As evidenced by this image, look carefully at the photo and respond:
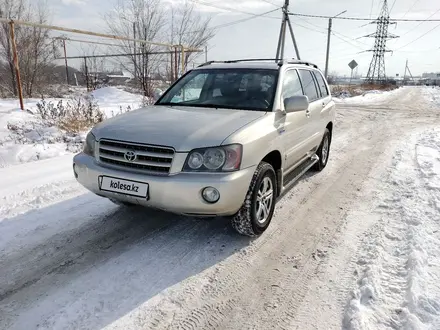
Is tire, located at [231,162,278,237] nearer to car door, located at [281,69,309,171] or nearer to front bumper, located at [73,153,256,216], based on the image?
front bumper, located at [73,153,256,216]

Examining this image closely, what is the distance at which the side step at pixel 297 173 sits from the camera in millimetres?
4066

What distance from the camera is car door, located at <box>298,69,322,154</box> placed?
15.4 feet

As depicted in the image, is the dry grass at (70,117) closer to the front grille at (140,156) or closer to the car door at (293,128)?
the front grille at (140,156)

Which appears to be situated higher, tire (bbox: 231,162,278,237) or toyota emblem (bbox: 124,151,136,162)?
toyota emblem (bbox: 124,151,136,162)

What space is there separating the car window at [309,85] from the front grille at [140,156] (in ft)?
8.88

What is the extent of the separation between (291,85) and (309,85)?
911mm

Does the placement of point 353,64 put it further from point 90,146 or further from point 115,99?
point 90,146

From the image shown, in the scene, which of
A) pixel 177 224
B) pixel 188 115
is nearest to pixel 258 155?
Answer: pixel 188 115

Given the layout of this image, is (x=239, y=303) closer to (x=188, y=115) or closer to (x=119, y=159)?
(x=119, y=159)

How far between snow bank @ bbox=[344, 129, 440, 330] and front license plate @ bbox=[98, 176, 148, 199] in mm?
1835

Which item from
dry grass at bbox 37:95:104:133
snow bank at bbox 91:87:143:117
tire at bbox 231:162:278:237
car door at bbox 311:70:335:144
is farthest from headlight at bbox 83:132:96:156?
snow bank at bbox 91:87:143:117

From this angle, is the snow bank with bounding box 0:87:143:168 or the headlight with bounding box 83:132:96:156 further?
the snow bank with bounding box 0:87:143:168

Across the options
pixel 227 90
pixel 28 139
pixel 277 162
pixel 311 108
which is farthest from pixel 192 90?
pixel 28 139

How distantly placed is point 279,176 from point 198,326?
1.95 meters
